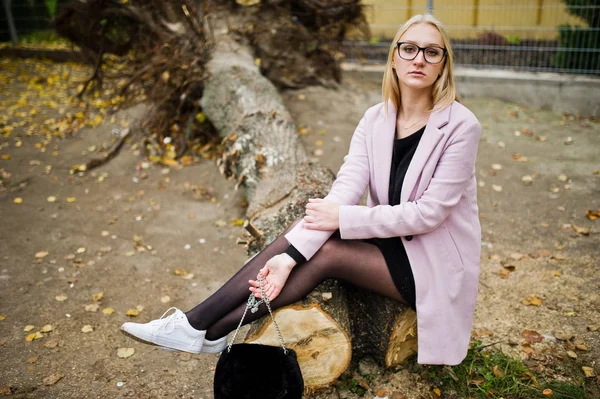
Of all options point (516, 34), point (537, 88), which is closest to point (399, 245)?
point (537, 88)

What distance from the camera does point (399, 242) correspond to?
2439 mm

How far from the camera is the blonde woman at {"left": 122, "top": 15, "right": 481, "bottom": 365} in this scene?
2.28 meters

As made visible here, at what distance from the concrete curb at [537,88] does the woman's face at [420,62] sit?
4.89 metres

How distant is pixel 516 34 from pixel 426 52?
17.2 feet

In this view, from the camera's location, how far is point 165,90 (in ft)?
19.1

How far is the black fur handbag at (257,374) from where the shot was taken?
2143 mm

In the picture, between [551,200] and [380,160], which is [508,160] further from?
[380,160]

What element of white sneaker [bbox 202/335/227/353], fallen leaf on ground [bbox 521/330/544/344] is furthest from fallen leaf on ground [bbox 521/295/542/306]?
white sneaker [bbox 202/335/227/353]

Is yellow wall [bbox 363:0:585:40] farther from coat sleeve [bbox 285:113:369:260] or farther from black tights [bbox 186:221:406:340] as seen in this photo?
black tights [bbox 186:221:406:340]

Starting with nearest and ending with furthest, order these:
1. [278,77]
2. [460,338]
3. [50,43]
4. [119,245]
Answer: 1. [460,338]
2. [119,245]
3. [278,77]
4. [50,43]

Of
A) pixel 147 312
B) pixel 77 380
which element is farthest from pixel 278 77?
pixel 77 380

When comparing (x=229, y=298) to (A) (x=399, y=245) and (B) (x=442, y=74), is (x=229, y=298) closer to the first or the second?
(A) (x=399, y=245)

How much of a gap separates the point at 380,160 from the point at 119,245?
2.61 meters

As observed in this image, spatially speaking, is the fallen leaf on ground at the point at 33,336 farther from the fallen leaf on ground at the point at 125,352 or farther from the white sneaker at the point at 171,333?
the white sneaker at the point at 171,333
